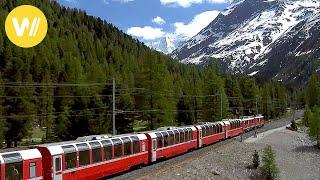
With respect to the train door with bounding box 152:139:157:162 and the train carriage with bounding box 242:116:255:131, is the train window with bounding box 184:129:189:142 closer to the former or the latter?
the train door with bounding box 152:139:157:162

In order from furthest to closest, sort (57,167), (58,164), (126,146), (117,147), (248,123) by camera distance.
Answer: (248,123), (126,146), (117,147), (58,164), (57,167)

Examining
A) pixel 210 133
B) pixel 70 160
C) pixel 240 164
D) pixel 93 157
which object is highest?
pixel 70 160

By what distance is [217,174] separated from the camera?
4378 centimetres

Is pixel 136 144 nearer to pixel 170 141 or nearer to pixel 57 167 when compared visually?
pixel 170 141

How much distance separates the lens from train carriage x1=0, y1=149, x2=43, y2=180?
23.6 m

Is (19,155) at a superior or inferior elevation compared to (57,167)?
superior

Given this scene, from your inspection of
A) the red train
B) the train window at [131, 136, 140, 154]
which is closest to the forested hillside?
the red train

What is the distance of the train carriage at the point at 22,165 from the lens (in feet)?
77.5

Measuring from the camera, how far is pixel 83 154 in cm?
3067

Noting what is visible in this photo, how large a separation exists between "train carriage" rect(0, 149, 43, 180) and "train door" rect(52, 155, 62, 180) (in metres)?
1.07

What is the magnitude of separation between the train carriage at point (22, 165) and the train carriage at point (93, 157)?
0.92 m

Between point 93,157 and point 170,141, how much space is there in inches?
661

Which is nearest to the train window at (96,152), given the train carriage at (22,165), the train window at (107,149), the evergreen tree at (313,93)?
the train window at (107,149)

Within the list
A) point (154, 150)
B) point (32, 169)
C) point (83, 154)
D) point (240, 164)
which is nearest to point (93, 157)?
point (83, 154)
